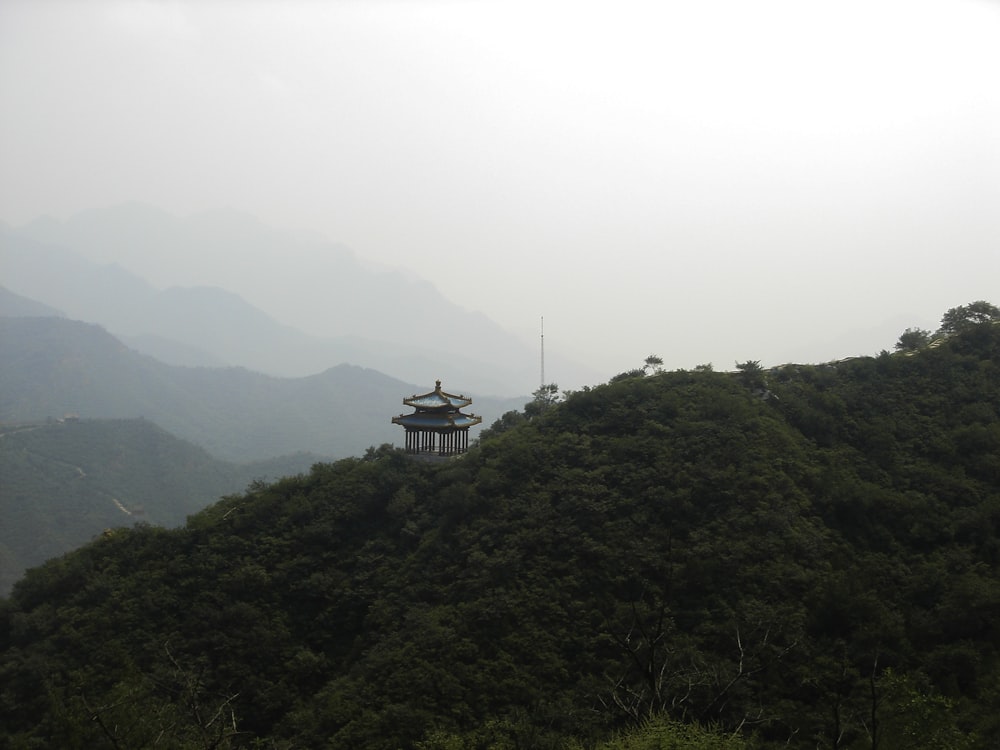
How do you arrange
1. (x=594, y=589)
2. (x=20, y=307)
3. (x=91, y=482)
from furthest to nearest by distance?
(x=20, y=307), (x=91, y=482), (x=594, y=589)

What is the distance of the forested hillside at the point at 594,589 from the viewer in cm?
1284

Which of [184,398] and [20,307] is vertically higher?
[20,307]

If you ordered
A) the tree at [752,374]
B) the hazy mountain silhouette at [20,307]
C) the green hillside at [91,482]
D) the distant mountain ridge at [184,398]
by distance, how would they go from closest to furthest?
the tree at [752,374]
the green hillside at [91,482]
the distant mountain ridge at [184,398]
the hazy mountain silhouette at [20,307]

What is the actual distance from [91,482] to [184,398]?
53406 millimetres

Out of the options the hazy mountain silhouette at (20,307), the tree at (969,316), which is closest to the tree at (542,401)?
the tree at (969,316)

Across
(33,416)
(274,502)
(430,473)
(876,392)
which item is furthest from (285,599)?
(33,416)

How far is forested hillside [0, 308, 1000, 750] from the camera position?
42.1 feet

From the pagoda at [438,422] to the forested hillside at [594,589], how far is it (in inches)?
70.9

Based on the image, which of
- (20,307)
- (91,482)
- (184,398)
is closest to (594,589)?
(91,482)

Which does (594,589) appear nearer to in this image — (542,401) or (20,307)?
(542,401)

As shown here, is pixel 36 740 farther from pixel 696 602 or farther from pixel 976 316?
pixel 976 316

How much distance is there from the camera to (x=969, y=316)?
23.7 metres

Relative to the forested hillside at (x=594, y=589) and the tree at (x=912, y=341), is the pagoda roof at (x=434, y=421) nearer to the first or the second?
the forested hillside at (x=594, y=589)

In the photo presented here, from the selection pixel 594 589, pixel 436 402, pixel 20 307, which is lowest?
pixel 594 589
